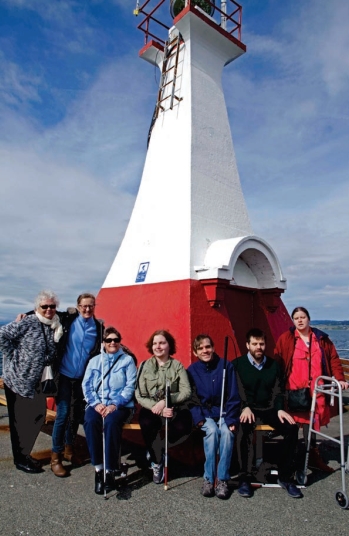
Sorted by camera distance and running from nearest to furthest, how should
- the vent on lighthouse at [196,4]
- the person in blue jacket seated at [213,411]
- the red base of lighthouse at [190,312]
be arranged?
the person in blue jacket seated at [213,411] → the red base of lighthouse at [190,312] → the vent on lighthouse at [196,4]

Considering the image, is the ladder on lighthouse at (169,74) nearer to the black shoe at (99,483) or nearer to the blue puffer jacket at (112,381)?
the blue puffer jacket at (112,381)

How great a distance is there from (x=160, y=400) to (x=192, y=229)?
259cm

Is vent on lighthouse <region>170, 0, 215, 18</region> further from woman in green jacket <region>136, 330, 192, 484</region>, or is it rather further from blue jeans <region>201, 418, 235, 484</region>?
blue jeans <region>201, 418, 235, 484</region>

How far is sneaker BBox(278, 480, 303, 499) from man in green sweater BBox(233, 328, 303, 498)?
0.04m

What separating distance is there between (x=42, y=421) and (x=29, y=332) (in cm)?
95

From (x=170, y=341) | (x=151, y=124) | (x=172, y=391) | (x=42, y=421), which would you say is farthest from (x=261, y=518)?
(x=151, y=124)

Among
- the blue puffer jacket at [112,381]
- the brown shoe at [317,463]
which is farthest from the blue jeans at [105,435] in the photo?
the brown shoe at [317,463]

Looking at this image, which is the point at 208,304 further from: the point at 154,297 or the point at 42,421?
the point at 42,421

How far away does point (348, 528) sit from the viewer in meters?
3.14

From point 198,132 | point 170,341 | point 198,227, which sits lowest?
point 170,341

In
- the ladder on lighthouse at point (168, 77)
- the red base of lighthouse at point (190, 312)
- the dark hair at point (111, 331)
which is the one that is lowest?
the dark hair at point (111, 331)

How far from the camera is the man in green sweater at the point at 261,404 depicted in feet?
13.0

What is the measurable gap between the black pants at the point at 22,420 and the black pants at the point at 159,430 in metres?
1.09

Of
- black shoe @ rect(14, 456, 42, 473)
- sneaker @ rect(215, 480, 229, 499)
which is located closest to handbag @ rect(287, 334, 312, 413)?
sneaker @ rect(215, 480, 229, 499)
